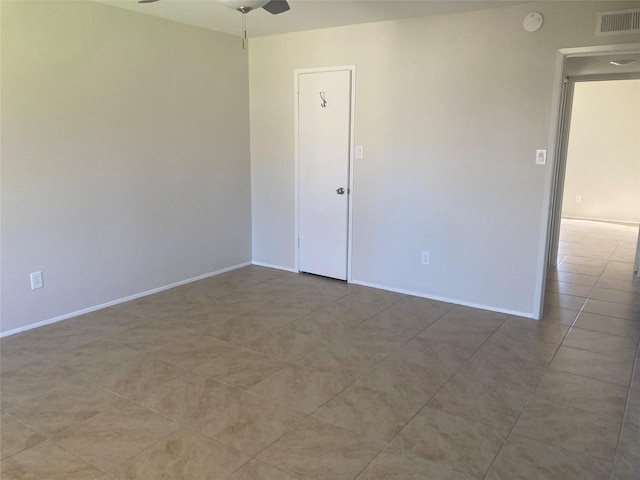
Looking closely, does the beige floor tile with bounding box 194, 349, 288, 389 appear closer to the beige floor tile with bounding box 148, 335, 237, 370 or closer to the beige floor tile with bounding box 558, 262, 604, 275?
the beige floor tile with bounding box 148, 335, 237, 370

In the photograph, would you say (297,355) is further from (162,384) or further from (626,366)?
(626,366)

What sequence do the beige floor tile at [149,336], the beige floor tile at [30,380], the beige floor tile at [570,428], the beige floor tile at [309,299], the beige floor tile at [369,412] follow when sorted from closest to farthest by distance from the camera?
the beige floor tile at [570,428], the beige floor tile at [369,412], the beige floor tile at [30,380], the beige floor tile at [149,336], the beige floor tile at [309,299]

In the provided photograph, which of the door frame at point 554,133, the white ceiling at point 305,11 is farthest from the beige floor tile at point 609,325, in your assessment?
the white ceiling at point 305,11

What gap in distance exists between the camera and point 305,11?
390cm

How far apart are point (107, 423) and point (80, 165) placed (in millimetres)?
2144

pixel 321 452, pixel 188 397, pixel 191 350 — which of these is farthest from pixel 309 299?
pixel 321 452

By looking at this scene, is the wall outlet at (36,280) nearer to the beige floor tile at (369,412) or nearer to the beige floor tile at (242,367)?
the beige floor tile at (242,367)

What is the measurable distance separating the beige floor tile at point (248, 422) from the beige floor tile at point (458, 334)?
1.43 metres

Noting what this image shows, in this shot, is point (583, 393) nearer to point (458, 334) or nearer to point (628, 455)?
point (628, 455)

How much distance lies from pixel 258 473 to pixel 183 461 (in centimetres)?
35

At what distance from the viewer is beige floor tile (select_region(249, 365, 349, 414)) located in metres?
2.65

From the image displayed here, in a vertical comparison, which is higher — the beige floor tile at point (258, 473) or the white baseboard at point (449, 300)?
the white baseboard at point (449, 300)

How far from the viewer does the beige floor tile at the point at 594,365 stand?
9.75ft

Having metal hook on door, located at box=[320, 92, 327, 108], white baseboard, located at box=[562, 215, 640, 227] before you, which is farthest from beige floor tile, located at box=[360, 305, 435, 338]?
white baseboard, located at box=[562, 215, 640, 227]
